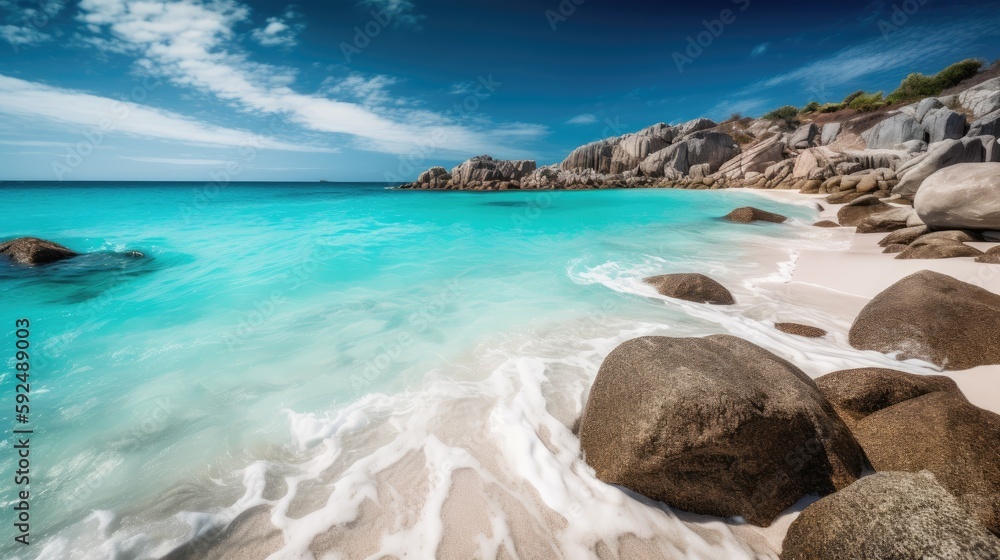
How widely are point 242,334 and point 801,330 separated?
332 inches

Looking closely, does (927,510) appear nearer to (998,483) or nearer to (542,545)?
(998,483)

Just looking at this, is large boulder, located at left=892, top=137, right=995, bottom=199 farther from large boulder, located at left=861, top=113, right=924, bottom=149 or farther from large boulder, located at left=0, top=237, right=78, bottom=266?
large boulder, located at left=0, top=237, right=78, bottom=266

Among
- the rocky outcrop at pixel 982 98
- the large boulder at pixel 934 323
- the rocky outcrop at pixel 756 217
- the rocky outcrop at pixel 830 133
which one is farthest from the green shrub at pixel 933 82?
the large boulder at pixel 934 323

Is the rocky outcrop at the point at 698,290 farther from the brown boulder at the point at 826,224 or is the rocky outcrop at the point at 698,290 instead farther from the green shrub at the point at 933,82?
the green shrub at the point at 933,82

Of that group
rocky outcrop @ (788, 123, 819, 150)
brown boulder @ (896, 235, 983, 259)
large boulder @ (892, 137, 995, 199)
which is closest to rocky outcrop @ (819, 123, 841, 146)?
rocky outcrop @ (788, 123, 819, 150)

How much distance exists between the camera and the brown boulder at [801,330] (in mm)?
4940

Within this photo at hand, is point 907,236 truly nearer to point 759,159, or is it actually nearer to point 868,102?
point 759,159

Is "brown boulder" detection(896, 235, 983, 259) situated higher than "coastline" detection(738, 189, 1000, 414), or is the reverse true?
"brown boulder" detection(896, 235, 983, 259)

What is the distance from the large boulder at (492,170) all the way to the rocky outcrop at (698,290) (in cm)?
5627

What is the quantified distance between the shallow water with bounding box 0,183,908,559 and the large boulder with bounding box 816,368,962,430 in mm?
1095

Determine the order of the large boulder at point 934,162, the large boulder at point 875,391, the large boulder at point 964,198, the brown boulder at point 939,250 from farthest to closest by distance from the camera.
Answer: the large boulder at point 934,162
the large boulder at point 964,198
the brown boulder at point 939,250
the large boulder at point 875,391

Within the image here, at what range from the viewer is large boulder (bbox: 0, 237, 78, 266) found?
925cm

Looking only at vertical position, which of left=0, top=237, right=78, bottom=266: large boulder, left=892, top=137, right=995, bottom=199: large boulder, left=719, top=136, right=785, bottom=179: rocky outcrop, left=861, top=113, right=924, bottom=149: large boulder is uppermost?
left=861, top=113, right=924, bottom=149: large boulder

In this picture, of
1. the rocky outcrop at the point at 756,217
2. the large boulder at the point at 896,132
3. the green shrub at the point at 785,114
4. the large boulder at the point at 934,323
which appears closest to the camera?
the large boulder at the point at 934,323
